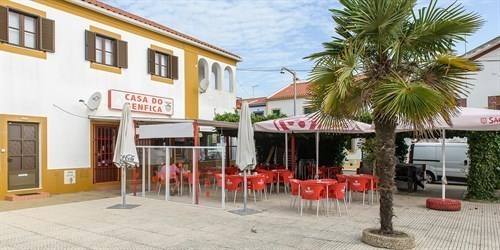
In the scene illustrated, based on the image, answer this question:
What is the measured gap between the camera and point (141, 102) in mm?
15680

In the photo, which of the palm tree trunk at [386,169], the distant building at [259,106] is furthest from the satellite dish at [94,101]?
the distant building at [259,106]

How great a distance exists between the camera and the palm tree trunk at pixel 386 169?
6430 millimetres

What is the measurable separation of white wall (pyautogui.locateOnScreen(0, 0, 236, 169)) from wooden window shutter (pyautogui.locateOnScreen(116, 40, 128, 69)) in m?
0.28

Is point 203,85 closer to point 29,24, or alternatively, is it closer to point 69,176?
point 69,176

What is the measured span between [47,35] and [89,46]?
1587 mm

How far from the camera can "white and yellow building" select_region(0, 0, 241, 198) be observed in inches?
467

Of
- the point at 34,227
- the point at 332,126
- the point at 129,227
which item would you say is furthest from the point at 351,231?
the point at 34,227

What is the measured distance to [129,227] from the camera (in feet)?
26.0


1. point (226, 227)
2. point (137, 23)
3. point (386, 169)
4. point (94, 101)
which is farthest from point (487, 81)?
point (94, 101)

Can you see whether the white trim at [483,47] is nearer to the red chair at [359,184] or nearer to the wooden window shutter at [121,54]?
the red chair at [359,184]

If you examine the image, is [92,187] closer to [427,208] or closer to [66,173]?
[66,173]

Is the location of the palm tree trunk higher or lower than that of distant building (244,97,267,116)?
lower

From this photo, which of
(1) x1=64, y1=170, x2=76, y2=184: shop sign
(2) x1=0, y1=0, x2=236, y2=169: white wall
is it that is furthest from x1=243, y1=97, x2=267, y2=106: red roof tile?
(1) x1=64, y1=170, x2=76, y2=184: shop sign

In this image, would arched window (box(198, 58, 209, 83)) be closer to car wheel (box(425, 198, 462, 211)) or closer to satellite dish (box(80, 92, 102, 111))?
satellite dish (box(80, 92, 102, 111))
